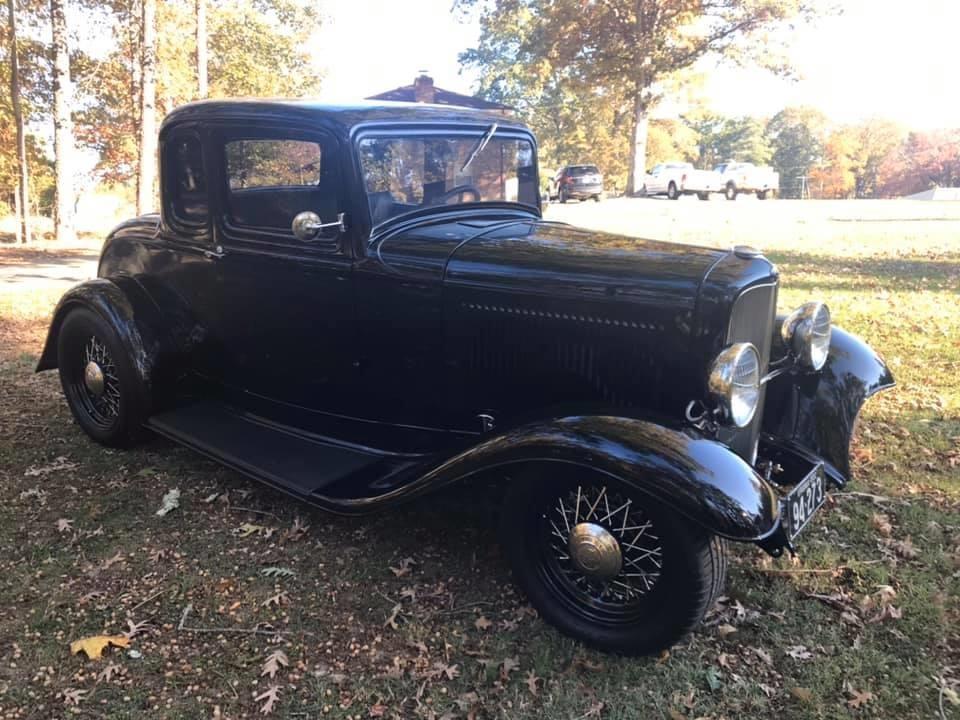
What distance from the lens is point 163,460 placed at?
4461 mm

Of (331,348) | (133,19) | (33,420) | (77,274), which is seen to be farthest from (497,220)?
(133,19)

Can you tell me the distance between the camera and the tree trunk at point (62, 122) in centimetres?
1340

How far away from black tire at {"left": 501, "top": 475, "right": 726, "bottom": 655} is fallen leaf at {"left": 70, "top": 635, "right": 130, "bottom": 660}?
64.1 inches

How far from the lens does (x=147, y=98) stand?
43.0ft

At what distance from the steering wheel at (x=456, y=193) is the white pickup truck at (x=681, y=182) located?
27.8 metres

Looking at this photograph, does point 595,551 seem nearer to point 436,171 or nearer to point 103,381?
point 436,171

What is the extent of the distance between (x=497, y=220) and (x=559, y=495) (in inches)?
67.4

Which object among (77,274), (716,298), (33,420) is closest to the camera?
(716,298)

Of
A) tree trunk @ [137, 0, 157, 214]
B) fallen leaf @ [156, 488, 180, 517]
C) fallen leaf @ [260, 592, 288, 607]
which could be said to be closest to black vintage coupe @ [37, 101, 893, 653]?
fallen leaf @ [156, 488, 180, 517]

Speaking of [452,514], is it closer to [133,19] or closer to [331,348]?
[331,348]

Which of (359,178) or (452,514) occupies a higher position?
(359,178)

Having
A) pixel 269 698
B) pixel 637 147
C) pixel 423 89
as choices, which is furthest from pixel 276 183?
pixel 637 147

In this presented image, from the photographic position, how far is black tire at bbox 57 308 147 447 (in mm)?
4191

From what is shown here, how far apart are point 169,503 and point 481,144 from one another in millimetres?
2685
